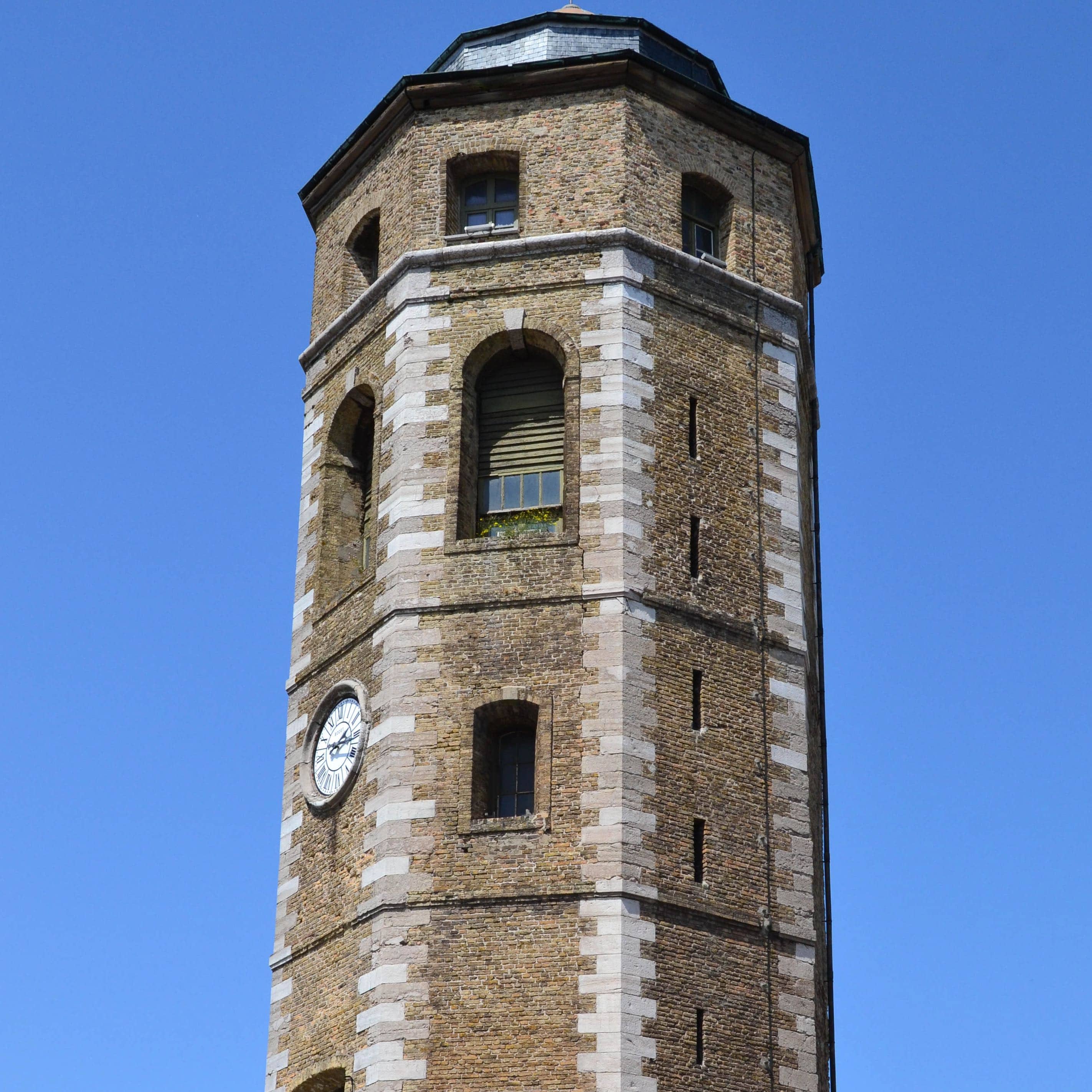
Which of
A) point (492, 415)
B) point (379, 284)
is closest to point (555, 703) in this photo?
point (492, 415)

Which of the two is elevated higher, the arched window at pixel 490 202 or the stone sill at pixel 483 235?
the arched window at pixel 490 202

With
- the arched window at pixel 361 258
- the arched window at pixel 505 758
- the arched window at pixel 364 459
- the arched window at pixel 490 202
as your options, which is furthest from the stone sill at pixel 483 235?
the arched window at pixel 505 758

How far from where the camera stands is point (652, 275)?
1400 inches

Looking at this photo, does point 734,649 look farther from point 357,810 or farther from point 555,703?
A: point 357,810

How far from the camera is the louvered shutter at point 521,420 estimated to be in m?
35.1

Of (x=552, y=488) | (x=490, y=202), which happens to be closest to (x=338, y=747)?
(x=552, y=488)

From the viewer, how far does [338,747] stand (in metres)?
34.0

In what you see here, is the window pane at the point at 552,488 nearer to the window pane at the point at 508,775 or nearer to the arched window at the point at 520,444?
the arched window at the point at 520,444

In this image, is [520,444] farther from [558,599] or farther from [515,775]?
[515,775]

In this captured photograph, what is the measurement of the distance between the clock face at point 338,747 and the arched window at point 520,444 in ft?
10.3

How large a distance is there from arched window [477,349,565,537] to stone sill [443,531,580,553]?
515mm

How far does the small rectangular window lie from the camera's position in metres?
31.7

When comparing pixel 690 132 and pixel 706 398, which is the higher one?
pixel 690 132

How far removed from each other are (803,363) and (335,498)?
7.53 m
